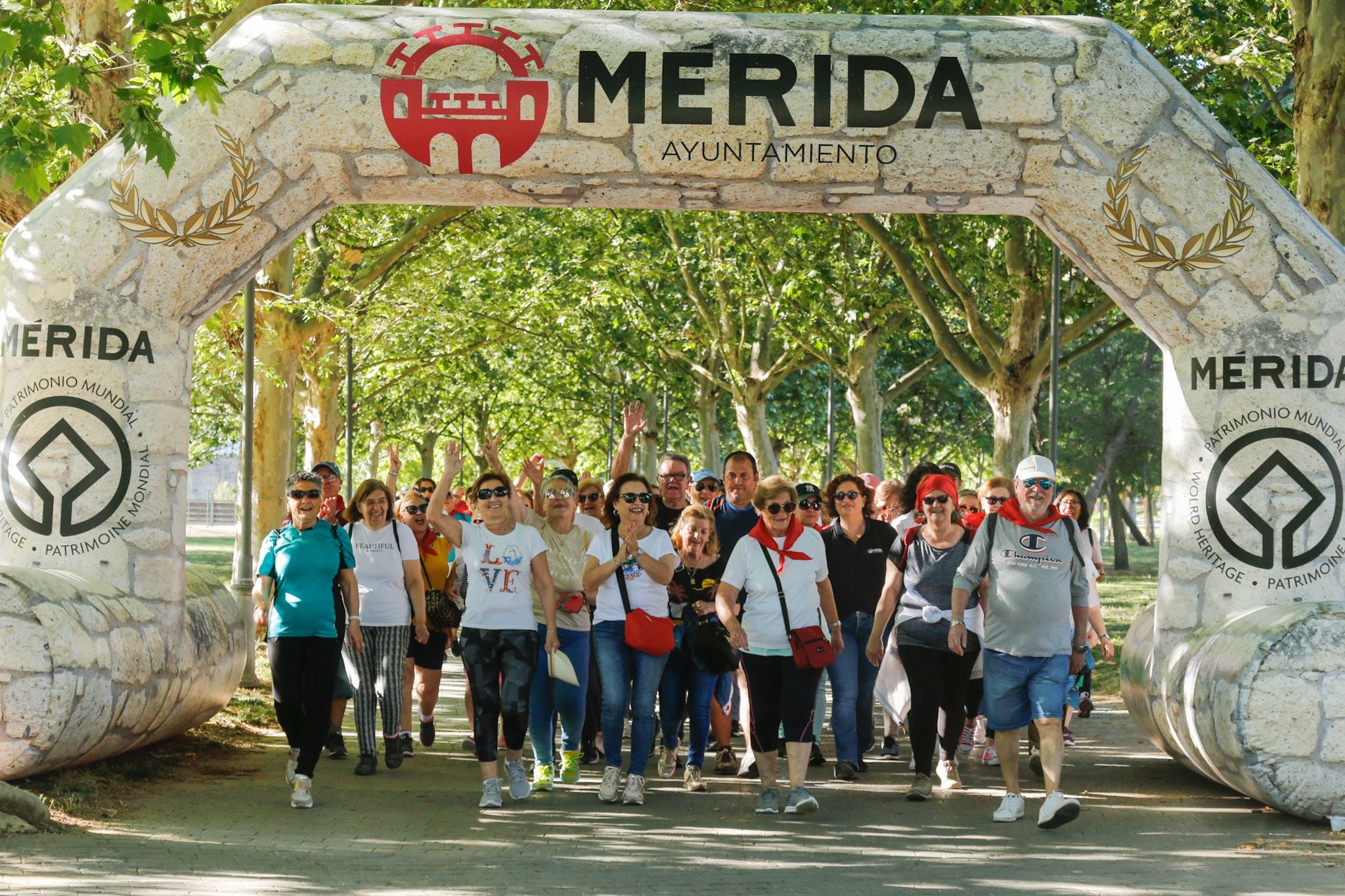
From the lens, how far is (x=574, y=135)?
9164 millimetres

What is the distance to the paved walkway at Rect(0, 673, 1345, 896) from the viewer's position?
6.71 meters

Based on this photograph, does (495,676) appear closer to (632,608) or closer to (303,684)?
(632,608)

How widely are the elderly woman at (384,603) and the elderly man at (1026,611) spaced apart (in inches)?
140

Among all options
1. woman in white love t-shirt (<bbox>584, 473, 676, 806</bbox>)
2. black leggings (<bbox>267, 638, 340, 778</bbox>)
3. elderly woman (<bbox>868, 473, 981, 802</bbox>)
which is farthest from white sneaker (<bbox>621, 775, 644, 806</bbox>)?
black leggings (<bbox>267, 638, 340, 778</bbox>)

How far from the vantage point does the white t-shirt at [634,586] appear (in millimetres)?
8742

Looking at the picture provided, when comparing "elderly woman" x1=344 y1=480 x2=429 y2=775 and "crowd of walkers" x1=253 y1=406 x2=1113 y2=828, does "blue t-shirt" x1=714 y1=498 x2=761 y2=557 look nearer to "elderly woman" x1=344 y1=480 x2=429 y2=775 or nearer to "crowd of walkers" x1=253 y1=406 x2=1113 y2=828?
"crowd of walkers" x1=253 y1=406 x2=1113 y2=828

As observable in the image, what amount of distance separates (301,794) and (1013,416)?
11962mm

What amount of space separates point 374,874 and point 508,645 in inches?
76.3

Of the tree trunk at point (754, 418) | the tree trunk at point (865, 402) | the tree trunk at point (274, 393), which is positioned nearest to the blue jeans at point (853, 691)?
the tree trunk at point (274, 393)

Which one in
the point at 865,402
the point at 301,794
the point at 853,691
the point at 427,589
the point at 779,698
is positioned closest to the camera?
the point at 301,794

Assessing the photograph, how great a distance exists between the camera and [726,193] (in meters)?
9.35

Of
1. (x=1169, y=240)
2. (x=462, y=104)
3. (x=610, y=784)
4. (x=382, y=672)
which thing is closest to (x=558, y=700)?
(x=610, y=784)

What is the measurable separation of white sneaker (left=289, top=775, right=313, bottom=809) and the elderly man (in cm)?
357

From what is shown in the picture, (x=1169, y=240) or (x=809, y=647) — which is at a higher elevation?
(x=1169, y=240)
